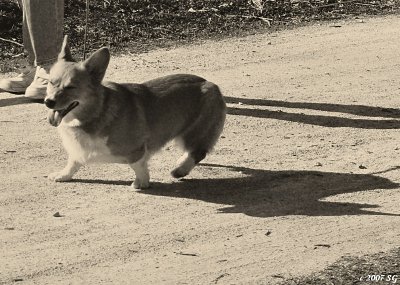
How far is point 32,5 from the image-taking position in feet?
31.9

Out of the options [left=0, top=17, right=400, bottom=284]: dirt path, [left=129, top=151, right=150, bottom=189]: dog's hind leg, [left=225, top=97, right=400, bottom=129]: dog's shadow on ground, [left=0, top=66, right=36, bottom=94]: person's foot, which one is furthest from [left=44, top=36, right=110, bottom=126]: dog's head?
[left=0, top=66, right=36, bottom=94]: person's foot

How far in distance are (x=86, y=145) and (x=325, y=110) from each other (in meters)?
2.80

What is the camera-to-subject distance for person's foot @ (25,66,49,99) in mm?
9547

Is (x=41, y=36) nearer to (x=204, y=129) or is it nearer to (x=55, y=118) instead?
(x=204, y=129)

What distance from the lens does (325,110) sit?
9594 millimetres

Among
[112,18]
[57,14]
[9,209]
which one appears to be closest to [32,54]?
[57,14]

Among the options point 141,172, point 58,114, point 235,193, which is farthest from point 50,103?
point 235,193

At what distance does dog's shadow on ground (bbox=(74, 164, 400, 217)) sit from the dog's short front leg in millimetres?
102

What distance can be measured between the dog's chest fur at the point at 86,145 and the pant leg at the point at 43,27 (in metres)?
2.44

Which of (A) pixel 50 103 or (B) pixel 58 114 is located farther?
(B) pixel 58 114

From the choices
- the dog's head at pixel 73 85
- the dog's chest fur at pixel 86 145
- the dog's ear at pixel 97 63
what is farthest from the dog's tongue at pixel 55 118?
the dog's ear at pixel 97 63

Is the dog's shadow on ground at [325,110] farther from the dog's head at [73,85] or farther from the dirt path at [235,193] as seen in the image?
the dog's head at [73,85]

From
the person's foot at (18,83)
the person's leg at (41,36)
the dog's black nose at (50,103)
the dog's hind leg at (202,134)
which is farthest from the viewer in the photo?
the person's foot at (18,83)

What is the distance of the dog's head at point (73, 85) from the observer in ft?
23.7
